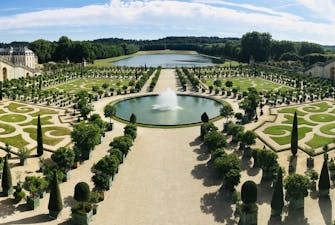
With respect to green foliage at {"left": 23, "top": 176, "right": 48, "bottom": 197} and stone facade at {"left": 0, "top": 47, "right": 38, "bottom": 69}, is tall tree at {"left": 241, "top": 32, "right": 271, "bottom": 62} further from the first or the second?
green foliage at {"left": 23, "top": 176, "right": 48, "bottom": 197}

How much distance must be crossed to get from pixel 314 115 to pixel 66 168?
39.7 m

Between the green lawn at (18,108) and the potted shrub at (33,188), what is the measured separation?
34.3 metres

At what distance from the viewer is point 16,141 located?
142 ft

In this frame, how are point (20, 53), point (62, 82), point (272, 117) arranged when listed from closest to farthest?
point (272, 117)
point (62, 82)
point (20, 53)

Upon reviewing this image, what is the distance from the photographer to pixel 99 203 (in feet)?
93.1

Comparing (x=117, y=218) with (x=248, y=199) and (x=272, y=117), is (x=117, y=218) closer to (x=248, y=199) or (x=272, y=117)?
(x=248, y=199)

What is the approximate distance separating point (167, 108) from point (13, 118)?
2549 centimetres

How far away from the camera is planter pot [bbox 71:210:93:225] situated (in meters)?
25.0

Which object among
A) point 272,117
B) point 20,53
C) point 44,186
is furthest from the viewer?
point 20,53

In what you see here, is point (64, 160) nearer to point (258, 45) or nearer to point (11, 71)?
point (11, 71)

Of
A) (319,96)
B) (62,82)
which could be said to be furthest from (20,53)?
(319,96)

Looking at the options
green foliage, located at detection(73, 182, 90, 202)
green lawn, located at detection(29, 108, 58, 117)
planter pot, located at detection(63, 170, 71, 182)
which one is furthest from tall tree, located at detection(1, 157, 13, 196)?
green lawn, located at detection(29, 108, 58, 117)

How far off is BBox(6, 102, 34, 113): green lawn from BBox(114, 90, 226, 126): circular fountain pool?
1540cm

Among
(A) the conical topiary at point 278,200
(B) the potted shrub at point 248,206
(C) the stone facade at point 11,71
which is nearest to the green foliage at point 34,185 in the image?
(B) the potted shrub at point 248,206
